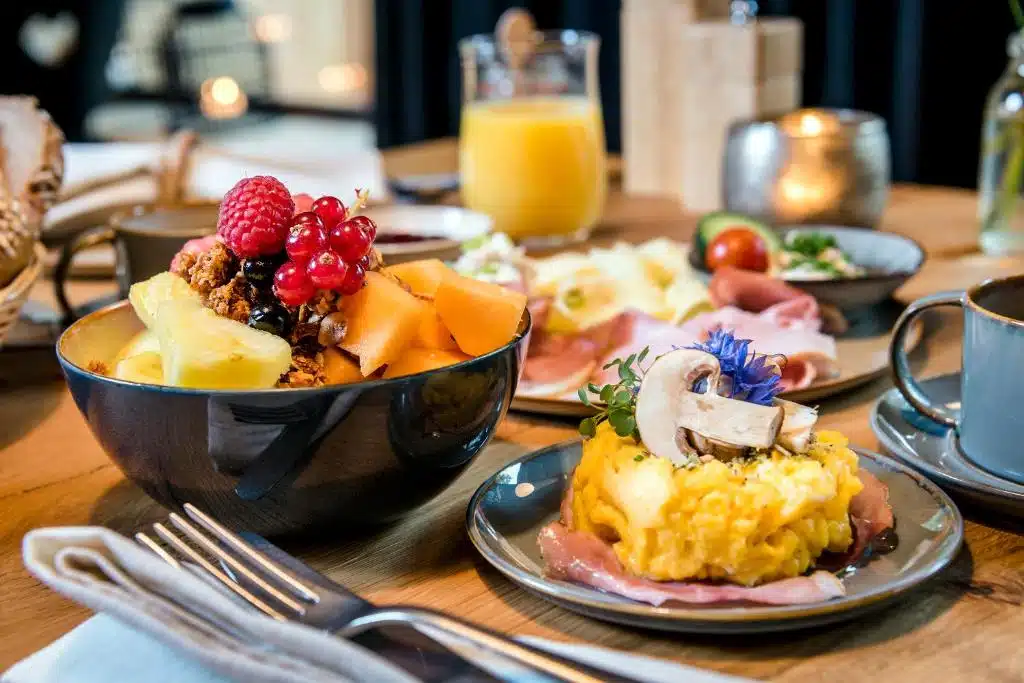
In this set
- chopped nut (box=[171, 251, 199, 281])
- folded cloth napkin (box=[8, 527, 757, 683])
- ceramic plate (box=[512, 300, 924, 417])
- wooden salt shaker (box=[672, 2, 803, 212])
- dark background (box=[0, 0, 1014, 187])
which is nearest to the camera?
folded cloth napkin (box=[8, 527, 757, 683])

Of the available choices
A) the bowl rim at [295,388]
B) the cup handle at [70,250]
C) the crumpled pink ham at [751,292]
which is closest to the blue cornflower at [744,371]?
the bowl rim at [295,388]

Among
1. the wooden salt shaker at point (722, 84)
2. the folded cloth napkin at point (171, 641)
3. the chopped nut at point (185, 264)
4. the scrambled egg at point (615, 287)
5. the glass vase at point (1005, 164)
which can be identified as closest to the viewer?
the folded cloth napkin at point (171, 641)

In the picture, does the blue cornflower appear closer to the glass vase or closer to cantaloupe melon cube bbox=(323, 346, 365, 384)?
cantaloupe melon cube bbox=(323, 346, 365, 384)

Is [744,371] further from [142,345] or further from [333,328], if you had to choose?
[142,345]

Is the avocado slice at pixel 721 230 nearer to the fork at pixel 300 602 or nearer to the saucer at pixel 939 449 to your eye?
the saucer at pixel 939 449

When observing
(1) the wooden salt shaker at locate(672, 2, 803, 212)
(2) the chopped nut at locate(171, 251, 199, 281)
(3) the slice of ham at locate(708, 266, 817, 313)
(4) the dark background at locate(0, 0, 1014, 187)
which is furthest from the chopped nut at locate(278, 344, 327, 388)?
(4) the dark background at locate(0, 0, 1014, 187)

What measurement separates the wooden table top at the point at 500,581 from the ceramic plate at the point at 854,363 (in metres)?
0.02

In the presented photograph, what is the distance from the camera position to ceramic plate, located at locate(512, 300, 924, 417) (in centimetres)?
100

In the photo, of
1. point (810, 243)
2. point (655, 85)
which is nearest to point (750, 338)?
point (810, 243)

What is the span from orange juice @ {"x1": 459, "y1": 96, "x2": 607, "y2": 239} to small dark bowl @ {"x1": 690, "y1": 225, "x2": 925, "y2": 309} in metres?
0.39

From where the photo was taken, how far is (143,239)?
3.96 ft

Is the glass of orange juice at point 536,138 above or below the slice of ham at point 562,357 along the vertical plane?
above

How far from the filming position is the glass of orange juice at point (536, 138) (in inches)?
68.3

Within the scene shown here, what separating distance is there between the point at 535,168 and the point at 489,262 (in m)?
0.55
